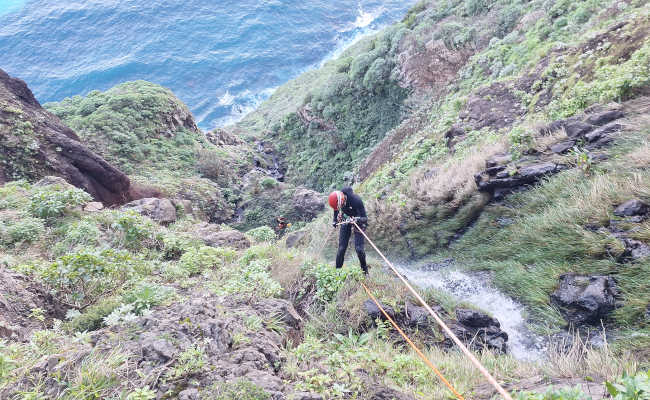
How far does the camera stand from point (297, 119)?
31.1m

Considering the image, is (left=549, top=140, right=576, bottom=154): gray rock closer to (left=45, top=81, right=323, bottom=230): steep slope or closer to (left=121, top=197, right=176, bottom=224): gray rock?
(left=121, top=197, right=176, bottom=224): gray rock

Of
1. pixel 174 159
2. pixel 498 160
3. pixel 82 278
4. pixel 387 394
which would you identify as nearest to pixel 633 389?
pixel 387 394

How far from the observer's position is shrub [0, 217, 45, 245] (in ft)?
21.4

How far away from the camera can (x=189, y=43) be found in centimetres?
7438

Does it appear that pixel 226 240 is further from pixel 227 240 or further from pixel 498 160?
pixel 498 160

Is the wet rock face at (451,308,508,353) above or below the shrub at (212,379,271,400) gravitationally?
below

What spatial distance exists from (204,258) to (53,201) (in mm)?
3831

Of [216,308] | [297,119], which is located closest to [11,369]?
[216,308]

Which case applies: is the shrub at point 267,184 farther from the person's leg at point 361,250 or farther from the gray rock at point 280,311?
the gray rock at point 280,311

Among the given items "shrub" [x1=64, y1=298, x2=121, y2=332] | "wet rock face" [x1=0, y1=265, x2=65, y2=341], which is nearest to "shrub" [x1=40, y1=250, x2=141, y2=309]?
"wet rock face" [x1=0, y1=265, x2=65, y2=341]

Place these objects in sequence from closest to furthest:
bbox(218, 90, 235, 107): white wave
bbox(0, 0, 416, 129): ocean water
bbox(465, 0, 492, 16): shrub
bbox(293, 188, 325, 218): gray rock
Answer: bbox(293, 188, 325, 218): gray rock
bbox(465, 0, 492, 16): shrub
bbox(218, 90, 235, 107): white wave
bbox(0, 0, 416, 129): ocean water

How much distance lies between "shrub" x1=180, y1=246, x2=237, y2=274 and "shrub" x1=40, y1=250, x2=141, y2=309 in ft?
4.37

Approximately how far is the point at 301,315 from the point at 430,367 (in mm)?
2522

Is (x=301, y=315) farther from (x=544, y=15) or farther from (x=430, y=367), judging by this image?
(x=544, y=15)
